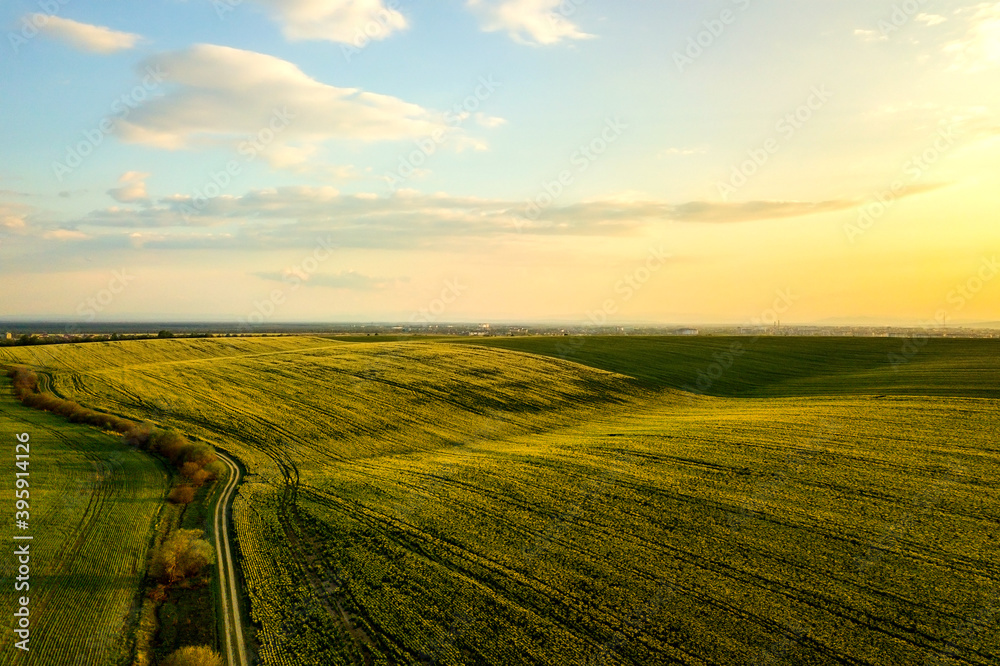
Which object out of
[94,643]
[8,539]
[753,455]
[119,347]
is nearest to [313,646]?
[94,643]

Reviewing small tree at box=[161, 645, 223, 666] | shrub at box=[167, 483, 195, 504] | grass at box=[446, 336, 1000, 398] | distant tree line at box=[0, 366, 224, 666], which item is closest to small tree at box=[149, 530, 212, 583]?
distant tree line at box=[0, 366, 224, 666]

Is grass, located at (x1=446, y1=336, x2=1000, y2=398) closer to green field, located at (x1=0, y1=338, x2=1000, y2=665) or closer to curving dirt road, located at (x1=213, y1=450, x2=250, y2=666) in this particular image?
green field, located at (x1=0, y1=338, x2=1000, y2=665)

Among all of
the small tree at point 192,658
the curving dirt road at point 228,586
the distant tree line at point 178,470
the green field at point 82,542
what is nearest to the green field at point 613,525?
the curving dirt road at point 228,586

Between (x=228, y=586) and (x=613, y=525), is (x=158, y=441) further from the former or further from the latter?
(x=613, y=525)

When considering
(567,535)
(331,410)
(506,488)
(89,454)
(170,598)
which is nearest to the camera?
(170,598)

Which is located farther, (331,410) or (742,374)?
(742,374)

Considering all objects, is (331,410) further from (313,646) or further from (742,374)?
(742,374)
